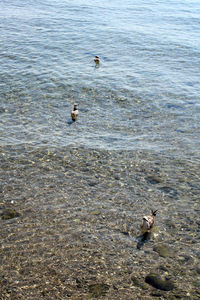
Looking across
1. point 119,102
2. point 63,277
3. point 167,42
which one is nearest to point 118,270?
point 63,277

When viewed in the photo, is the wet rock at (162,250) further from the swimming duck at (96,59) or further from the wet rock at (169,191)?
the swimming duck at (96,59)

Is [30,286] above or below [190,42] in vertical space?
below

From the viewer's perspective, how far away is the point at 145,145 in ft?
60.3

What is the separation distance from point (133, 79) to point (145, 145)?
10.0 metres

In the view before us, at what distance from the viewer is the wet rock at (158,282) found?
416 inches

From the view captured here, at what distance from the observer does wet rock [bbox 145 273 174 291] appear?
10570 mm

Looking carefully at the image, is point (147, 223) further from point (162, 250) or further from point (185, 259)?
point (185, 259)

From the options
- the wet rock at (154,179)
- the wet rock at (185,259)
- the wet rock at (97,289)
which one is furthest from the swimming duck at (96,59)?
the wet rock at (97,289)

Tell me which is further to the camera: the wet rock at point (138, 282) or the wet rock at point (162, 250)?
the wet rock at point (162, 250)

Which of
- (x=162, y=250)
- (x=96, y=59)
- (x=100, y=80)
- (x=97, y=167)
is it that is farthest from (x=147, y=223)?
(x=96, y=59)

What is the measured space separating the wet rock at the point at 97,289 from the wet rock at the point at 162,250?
246 centimetres

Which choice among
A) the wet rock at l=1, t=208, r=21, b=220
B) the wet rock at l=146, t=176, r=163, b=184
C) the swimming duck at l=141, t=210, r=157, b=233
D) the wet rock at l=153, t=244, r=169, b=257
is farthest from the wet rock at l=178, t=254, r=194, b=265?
the wet rock at l=1, t=208, r=21, b=220

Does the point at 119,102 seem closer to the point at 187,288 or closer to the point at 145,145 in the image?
the point at 145,145

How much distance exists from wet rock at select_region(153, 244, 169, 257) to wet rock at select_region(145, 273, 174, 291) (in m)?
1.04
